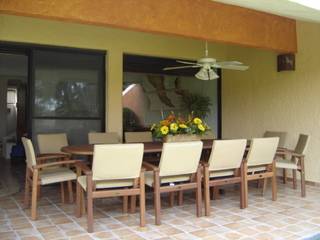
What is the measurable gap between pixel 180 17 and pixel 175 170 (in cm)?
190

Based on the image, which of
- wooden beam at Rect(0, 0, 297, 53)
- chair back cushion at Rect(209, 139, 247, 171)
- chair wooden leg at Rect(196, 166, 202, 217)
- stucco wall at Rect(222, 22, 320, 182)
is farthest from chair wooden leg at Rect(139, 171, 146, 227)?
stucco wall at Rect(222, 22, 320, 182)

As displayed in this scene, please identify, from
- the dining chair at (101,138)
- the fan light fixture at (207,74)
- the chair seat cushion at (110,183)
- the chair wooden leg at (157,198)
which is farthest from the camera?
the dining chair at (101,138)

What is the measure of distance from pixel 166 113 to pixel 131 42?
1859 millimetres

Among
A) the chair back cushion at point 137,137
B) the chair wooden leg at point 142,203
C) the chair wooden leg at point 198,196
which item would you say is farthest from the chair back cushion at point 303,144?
the chair wooden leg at point 142,203

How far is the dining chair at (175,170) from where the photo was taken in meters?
3.54

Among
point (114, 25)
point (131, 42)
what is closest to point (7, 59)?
point (131, 42)

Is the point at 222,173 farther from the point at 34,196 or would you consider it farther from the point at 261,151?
the point at 34,196

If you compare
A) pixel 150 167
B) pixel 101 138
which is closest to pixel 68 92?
pixel 101 138

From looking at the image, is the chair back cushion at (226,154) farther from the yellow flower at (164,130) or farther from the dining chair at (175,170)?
the yellow flower at (164,130)

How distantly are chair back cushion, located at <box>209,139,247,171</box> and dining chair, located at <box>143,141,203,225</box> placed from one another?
236mm

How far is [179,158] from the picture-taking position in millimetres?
3613

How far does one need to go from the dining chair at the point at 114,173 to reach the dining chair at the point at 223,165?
829 millimetres

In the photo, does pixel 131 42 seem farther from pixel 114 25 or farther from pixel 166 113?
pixel 114 25

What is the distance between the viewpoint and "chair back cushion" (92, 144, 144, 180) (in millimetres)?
3258
